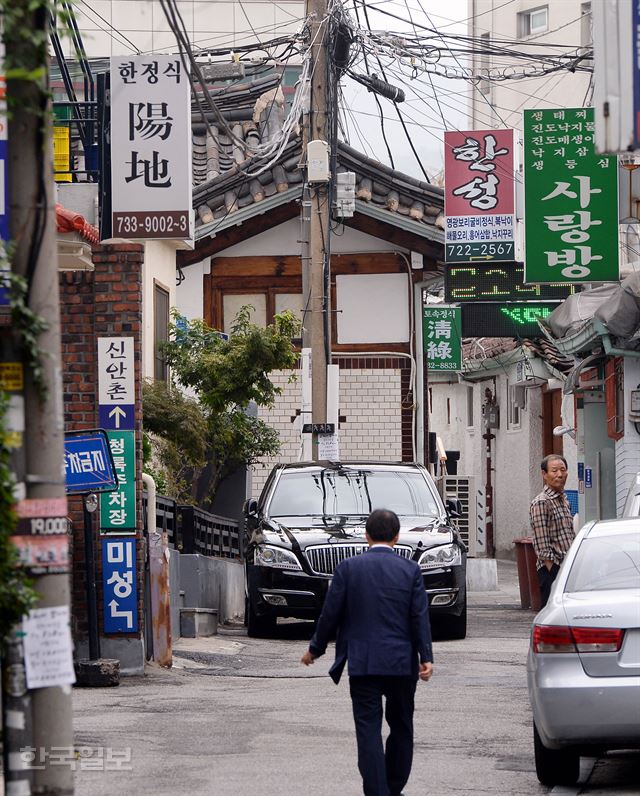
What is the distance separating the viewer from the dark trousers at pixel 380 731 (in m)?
8.00

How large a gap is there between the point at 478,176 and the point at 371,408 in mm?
6915

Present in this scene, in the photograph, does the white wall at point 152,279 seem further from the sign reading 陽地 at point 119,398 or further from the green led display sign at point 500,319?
the sign reading 陽地 at point 119,398

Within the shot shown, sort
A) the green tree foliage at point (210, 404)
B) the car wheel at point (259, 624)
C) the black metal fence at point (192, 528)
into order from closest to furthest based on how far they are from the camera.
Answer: the black metal fence at point (192, 528)
the car wheel at point (259, 624)
the green tree foliage at point (210, 404)

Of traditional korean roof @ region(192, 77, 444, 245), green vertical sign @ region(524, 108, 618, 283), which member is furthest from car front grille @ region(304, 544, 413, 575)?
traditional korean roof @ region(192, 77, 444, 245)

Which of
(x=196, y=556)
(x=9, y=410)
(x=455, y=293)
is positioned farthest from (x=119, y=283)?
(x=455, y=293)

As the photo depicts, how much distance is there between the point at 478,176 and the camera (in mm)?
22281

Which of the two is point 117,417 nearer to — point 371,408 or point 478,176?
point 478,176

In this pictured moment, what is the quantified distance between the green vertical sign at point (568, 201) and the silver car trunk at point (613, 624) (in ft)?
38.4

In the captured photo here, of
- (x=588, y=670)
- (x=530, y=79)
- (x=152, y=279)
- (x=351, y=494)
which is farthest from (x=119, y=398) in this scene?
(x=530, y=79)

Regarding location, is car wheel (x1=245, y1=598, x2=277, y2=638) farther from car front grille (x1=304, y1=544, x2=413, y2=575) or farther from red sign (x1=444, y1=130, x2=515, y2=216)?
red sign (x1=444, y1=130, x2=515, y2=216)

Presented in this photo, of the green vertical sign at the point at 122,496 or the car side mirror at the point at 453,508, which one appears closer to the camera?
the green vertical sign at the point at 122,496

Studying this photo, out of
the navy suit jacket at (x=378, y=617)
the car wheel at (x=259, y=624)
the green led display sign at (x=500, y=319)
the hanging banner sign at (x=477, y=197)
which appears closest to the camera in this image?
the navy suit jacket at (x=378, y=617)

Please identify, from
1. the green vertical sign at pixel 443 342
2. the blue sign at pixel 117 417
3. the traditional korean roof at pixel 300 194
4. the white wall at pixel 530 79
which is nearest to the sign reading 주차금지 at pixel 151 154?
the blue sign at pixel 117 417

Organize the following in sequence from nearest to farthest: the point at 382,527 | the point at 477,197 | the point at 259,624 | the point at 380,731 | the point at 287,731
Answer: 1. the point at 380,731
2. the point at 382,527
3. the point at 287,731
4. the point at 259,624
5. the point at 477,197
